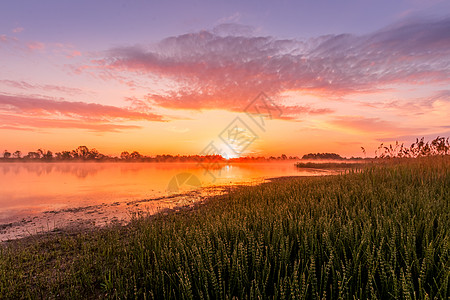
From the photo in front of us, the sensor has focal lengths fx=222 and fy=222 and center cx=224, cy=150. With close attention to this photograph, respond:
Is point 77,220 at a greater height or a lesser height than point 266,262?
lesser

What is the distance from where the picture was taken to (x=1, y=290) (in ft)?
13.2

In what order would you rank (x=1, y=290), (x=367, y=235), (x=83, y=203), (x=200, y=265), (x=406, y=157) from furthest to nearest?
(x=406, y=157) → (x=83, y=203) → (x=1, y=290) → (x=367, y=235) → (x=200, y=265)

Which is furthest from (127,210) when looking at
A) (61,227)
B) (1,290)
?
(1,290)

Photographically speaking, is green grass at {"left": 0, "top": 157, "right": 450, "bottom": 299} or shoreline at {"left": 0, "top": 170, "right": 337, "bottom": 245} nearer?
green grass at {"left": 0, "top": 157, "right": 450, "bottom": 299}

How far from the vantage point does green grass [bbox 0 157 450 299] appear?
2.72 m

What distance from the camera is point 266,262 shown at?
3117 millimetres

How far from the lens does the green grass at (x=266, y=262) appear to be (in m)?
2.72

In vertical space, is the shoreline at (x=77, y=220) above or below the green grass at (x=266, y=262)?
below

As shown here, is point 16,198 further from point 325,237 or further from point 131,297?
point 325,237

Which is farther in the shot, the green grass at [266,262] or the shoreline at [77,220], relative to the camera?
the shoreline at [77,220]

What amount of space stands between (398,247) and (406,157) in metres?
15.1

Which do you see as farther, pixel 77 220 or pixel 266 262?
pixel 77 220

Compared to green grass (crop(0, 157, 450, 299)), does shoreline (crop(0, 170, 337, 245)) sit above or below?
below

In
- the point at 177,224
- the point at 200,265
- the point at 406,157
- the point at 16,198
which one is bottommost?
the point at 16,198
